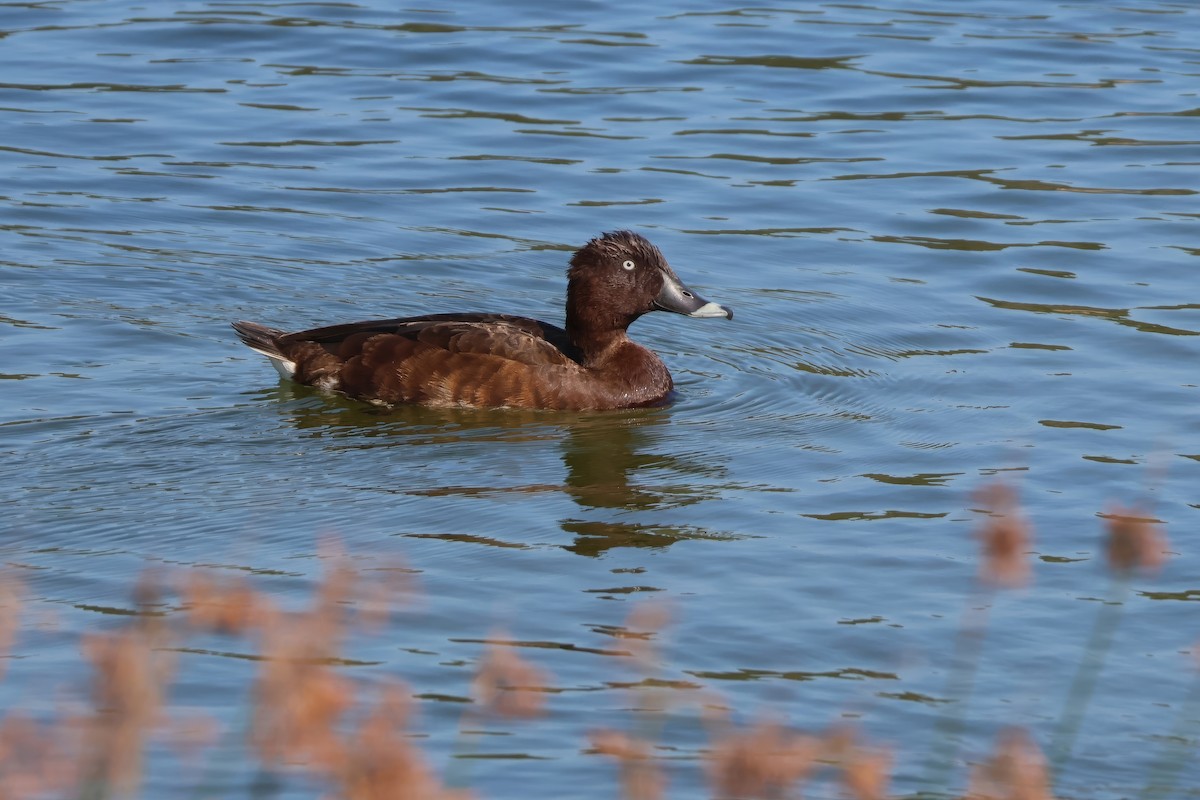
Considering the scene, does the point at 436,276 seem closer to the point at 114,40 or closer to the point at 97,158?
the point at 97,158

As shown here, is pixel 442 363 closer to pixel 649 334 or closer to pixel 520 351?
pixel 520 351

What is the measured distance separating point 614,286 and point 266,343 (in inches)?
74.7

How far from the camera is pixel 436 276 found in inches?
485

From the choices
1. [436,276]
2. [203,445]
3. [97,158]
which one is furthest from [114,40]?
[203,445]

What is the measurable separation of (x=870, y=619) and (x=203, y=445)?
3.55 meters

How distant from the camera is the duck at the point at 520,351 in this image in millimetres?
10141


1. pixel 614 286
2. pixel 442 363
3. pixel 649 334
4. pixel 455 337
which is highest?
pixel 614 286

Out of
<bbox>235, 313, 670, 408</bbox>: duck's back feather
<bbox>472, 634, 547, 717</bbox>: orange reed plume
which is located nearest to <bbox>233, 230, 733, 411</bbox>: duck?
<bbox>235, 313, 670, 408</bbox>: duck's back feather

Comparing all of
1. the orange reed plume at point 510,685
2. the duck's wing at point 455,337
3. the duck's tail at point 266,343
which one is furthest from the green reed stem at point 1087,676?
the duck's tail at point 266,343

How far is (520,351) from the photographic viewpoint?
1022cm

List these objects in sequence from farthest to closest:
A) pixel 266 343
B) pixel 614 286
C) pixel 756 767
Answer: pixel 614 286 < pixel 266 343 < pixel 756 767

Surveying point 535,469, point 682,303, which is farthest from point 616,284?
point 535,469

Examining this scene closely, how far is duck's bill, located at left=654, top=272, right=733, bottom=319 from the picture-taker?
10.7 metres

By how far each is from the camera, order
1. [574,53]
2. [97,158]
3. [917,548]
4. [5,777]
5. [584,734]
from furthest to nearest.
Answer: [574,53] → [97,158] → [917,548] → [584,734] → [5,777]
